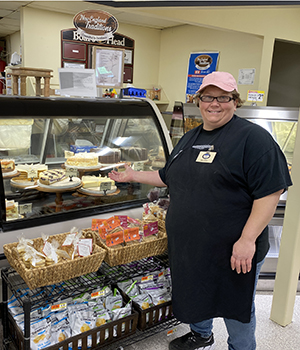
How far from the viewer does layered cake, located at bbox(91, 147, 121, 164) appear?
2603mm

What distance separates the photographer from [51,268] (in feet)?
5.75

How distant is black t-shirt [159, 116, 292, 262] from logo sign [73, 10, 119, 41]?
4.15 ft

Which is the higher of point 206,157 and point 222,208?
point 206,157

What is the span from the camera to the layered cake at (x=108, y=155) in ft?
8.54

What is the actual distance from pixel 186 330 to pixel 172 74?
19.5 ft

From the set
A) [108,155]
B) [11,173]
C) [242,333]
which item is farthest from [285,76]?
[11,173]

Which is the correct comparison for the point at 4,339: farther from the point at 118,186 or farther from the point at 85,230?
the point at 118,186

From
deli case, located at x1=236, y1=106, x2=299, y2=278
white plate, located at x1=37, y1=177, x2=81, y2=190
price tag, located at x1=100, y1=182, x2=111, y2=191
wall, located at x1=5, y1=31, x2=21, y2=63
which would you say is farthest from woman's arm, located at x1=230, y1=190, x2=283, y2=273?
wall, located at x1=5, y1=31, x2=21, y2=63

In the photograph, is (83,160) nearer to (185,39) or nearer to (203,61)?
(203,61)

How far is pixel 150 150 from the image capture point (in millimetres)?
2730

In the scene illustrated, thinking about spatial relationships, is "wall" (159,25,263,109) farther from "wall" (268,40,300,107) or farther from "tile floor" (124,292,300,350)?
"tile floor" (124,292,300,350)

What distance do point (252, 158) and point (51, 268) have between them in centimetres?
114

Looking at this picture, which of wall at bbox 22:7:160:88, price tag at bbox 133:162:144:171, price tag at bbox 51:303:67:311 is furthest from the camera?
wall at bbox 22:7:160:88

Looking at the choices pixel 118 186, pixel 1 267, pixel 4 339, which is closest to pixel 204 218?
pixel 118 186
